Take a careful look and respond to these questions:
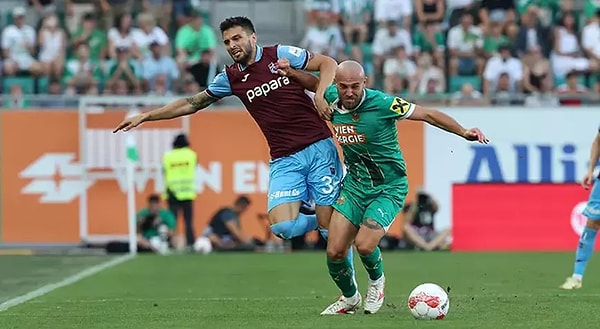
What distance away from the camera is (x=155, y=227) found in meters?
23.1

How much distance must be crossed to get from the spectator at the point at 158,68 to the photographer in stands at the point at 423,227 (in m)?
5.28

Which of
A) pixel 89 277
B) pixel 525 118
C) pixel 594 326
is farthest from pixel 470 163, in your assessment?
pixel 594 326

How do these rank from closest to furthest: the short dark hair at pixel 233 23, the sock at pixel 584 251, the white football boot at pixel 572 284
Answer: the short dark hair at pixel 233 23 < the white football boot at pixel 572 284 < the sock at pixel 584 251

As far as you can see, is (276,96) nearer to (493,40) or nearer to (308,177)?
(308,177)

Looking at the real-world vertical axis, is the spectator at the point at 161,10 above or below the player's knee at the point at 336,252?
above

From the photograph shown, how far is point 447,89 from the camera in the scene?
2539 cm

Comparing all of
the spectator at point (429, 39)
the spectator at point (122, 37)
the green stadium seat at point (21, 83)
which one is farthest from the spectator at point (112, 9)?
the spectator at point (429, 39)

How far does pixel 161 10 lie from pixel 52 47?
264 centimetres

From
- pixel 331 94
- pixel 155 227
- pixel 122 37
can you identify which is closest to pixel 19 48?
pixel 122 37

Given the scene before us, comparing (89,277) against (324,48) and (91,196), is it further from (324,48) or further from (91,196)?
(324,48)

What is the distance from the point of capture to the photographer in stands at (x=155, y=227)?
23.0 metres

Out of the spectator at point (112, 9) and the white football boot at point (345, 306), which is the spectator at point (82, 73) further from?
the white football boot at point (345, 306)

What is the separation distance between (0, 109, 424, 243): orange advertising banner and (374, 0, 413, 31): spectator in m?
3.13

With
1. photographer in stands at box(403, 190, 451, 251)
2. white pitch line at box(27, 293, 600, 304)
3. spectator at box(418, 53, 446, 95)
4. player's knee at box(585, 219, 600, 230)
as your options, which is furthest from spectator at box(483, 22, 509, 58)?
white pitch line at box(27, 293, 600, 304)
